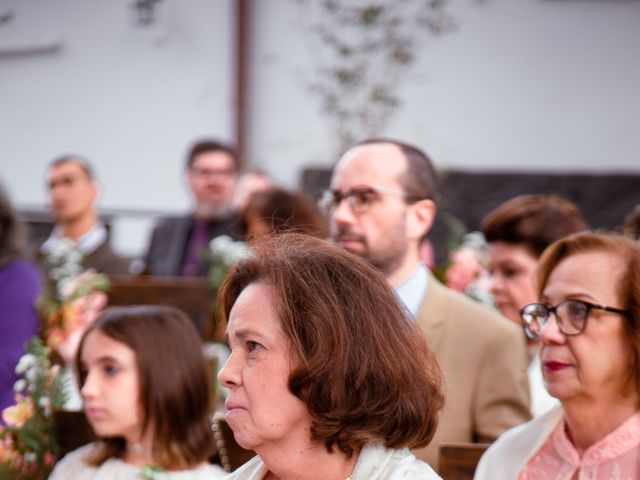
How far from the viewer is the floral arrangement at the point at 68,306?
4805 mm

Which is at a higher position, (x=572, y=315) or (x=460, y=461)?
(x=572, y=315)

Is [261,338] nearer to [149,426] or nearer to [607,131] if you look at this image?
[149,426]

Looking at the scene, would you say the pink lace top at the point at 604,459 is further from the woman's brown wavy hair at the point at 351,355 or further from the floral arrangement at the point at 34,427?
the floral arrangement at the point at 34,427

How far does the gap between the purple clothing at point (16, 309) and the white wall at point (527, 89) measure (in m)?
6.48

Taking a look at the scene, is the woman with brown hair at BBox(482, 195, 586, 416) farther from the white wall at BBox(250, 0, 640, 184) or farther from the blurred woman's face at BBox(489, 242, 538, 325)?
the white wall at BBox(250, 0, 640, 184)

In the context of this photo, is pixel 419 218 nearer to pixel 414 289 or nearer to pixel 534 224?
pixel 414 289

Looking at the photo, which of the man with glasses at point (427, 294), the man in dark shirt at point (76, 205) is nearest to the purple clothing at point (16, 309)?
the man with glasses at point (427, 294)

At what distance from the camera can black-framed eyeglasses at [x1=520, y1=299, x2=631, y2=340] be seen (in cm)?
292

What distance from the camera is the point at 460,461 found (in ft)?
9.88

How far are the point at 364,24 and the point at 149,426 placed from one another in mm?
6502

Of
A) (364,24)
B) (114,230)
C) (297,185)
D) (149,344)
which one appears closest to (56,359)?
(149,344)

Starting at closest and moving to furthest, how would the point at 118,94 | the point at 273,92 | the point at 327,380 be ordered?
1. the point at 327,380
2. the point at 273,92
3. the point at 118,94

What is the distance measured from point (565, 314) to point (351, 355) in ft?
3.18

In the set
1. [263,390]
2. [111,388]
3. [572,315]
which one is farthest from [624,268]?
[111,388]
